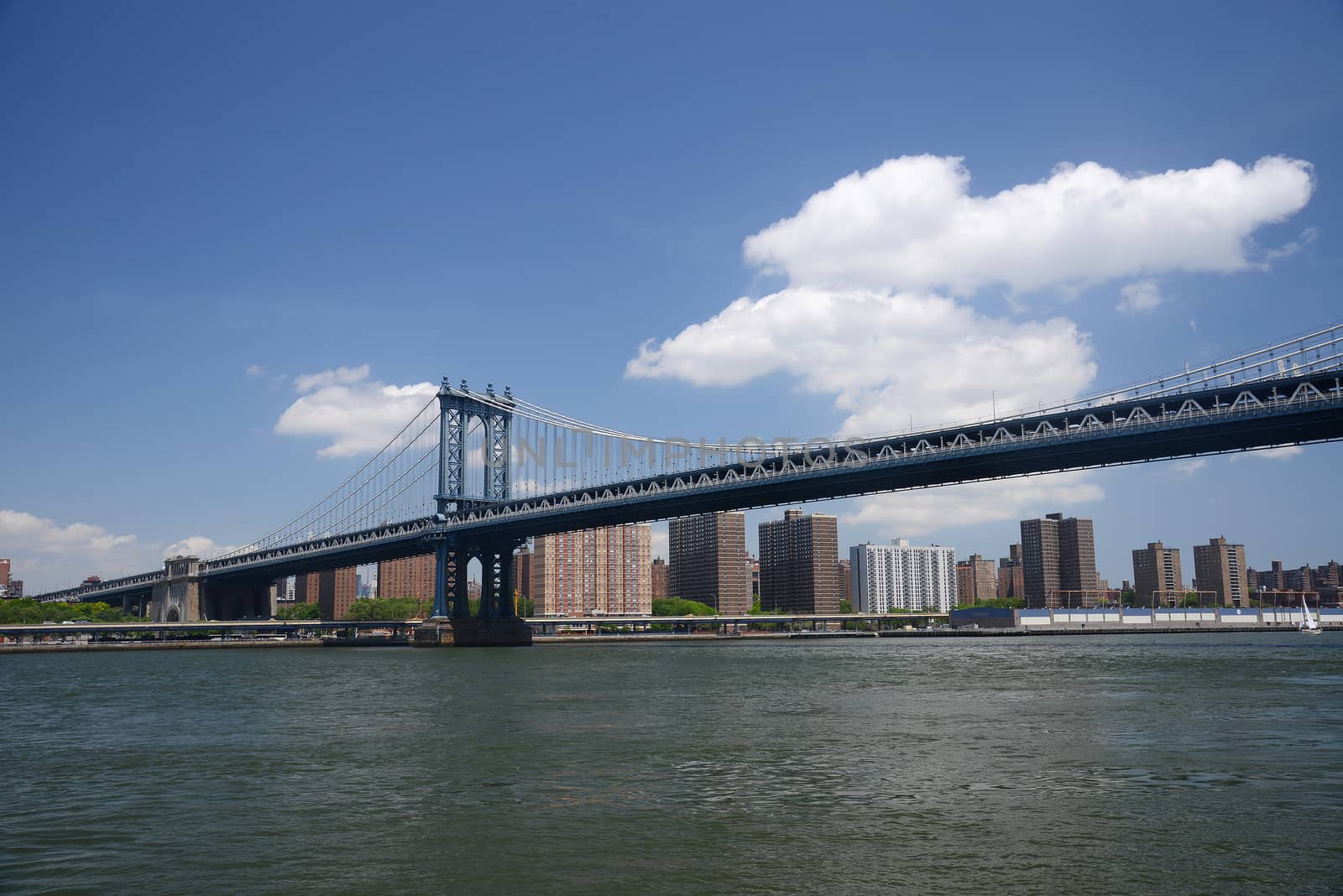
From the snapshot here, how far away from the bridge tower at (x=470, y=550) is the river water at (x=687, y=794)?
169 feet

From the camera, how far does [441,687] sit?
40.7 m

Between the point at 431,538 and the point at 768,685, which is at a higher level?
the point at 431,538

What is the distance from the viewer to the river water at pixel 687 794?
1212 cm

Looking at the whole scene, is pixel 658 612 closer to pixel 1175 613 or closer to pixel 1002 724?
pixel 1175 613

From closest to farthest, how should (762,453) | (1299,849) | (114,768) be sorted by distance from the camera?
1. (1299,849)
2. (114,768)
3. (762,453)

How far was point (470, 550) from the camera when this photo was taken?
297 feet

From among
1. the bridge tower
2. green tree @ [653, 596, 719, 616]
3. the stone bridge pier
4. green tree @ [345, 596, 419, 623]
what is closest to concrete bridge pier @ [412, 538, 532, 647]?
the bridge tower

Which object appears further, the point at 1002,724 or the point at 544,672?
the point at 544,672

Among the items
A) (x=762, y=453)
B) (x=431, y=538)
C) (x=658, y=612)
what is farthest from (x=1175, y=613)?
(x=431, y=538)

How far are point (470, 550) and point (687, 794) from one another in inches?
2992

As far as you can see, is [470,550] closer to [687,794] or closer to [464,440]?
[464,440]

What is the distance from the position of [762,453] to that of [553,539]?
106647 millimetres

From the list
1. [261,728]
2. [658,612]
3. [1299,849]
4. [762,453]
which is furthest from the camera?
[658,612]

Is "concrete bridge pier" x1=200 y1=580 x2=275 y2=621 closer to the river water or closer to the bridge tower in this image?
the bridge tower
